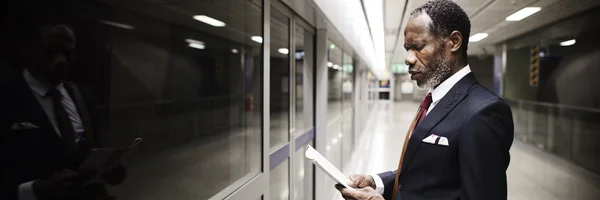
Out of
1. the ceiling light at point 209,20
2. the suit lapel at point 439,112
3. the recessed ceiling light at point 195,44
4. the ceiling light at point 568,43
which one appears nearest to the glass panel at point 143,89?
the ceiling light at point 209,20

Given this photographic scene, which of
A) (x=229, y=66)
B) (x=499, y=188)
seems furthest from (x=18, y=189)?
(x=229, y=66)

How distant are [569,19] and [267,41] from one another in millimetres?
7323

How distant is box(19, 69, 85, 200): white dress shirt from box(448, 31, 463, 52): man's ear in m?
1.16

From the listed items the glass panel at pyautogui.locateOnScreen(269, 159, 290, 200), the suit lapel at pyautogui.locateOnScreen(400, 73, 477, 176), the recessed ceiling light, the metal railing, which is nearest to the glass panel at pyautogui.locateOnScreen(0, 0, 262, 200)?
the recessed ceiling light

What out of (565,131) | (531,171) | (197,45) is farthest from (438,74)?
(197,45)

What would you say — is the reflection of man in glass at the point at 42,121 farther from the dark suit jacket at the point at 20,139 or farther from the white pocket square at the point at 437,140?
the white pocket square at the point at 437,140

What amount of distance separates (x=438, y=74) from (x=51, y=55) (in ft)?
3.75

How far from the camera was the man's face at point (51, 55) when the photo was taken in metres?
0.98

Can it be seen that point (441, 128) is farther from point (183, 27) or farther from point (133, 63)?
point (133, 63)

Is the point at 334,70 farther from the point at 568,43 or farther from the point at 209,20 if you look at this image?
the point at 568,43

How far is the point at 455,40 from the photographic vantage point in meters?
1.02

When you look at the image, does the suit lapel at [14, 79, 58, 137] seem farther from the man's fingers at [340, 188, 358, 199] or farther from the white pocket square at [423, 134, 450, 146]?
the white pocket square at [423, 134, 450, 146]

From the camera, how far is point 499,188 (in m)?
0.89

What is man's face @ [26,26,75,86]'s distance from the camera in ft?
3.21
